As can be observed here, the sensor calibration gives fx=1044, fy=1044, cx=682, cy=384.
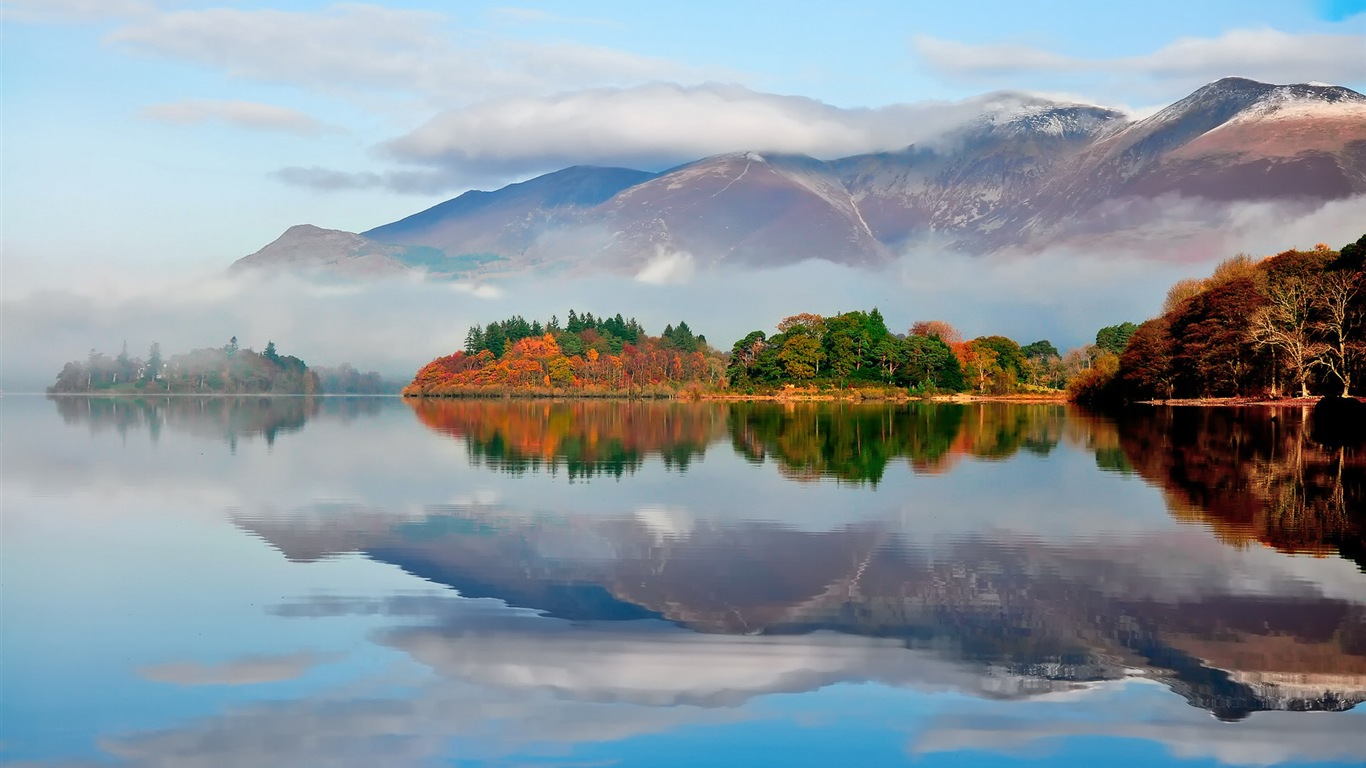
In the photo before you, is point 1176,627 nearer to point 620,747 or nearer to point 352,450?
point 620,747

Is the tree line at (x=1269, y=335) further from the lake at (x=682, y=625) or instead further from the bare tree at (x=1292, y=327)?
the lake at (x=682, y=625)

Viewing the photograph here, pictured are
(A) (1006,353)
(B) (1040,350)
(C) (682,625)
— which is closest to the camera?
(C) (682,625)

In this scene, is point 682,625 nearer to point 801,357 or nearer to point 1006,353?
point 801,357

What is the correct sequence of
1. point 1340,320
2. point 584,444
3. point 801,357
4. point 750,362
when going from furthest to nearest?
point 750,362, point 801,357, point 1340,320, point 584,444

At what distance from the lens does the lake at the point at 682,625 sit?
666cm

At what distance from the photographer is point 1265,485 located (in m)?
19.7

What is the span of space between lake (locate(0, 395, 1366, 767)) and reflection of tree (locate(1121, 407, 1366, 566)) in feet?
0.48

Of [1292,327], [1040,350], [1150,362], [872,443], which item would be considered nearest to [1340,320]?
[1292,327]


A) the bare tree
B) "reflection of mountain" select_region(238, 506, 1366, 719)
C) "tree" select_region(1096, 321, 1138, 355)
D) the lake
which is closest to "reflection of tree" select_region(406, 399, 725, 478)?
the lake

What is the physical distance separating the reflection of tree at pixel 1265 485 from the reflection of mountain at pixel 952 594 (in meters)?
2.04

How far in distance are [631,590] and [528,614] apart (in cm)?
133

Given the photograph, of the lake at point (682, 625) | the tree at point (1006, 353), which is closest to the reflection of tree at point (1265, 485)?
the lake at point (682, 625)

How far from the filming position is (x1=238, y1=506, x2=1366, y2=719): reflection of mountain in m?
8.05

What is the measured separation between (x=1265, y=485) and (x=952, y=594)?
41.0 feet
